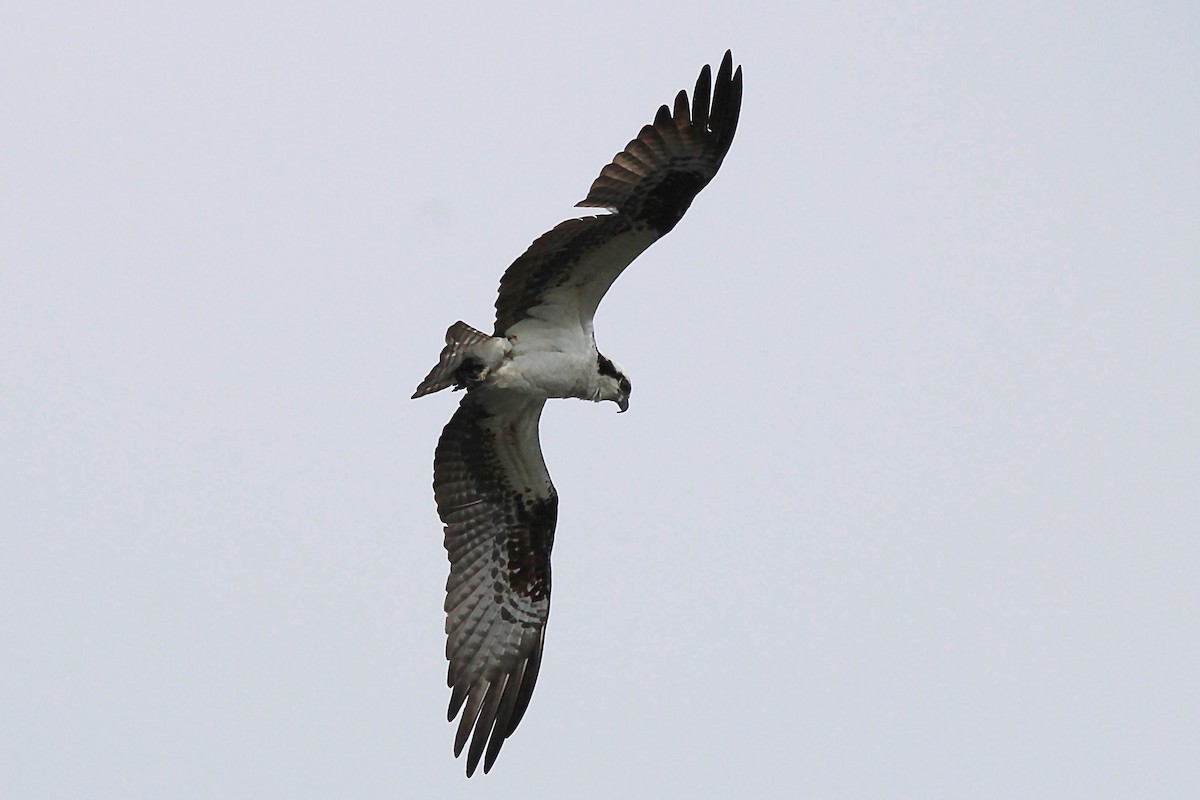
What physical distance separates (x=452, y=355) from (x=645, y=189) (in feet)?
5.75

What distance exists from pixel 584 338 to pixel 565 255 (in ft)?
2.43

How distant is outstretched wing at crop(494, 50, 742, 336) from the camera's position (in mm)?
11047

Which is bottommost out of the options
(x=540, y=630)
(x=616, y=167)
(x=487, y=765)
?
(x=487, y=765)

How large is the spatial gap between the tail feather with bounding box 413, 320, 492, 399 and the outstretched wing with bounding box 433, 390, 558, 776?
0.99m

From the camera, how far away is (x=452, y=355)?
11578 mm

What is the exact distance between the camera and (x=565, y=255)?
11.5 metres

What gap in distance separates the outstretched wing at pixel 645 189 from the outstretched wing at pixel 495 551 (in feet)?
4.73

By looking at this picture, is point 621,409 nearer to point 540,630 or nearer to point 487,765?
point 540,630

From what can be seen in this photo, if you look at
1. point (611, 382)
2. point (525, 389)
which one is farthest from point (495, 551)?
point (611, 382)

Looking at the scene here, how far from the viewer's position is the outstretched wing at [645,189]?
1105 cm

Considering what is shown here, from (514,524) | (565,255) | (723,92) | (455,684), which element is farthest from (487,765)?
(723,92)

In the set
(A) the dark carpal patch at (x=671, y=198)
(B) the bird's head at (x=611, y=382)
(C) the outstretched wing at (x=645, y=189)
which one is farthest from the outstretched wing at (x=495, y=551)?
(A) the dark carpal patch at (x=671, y=198)

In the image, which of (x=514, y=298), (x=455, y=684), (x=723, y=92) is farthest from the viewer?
(x=455, y=684)

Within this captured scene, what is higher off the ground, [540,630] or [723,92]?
[723,92]
